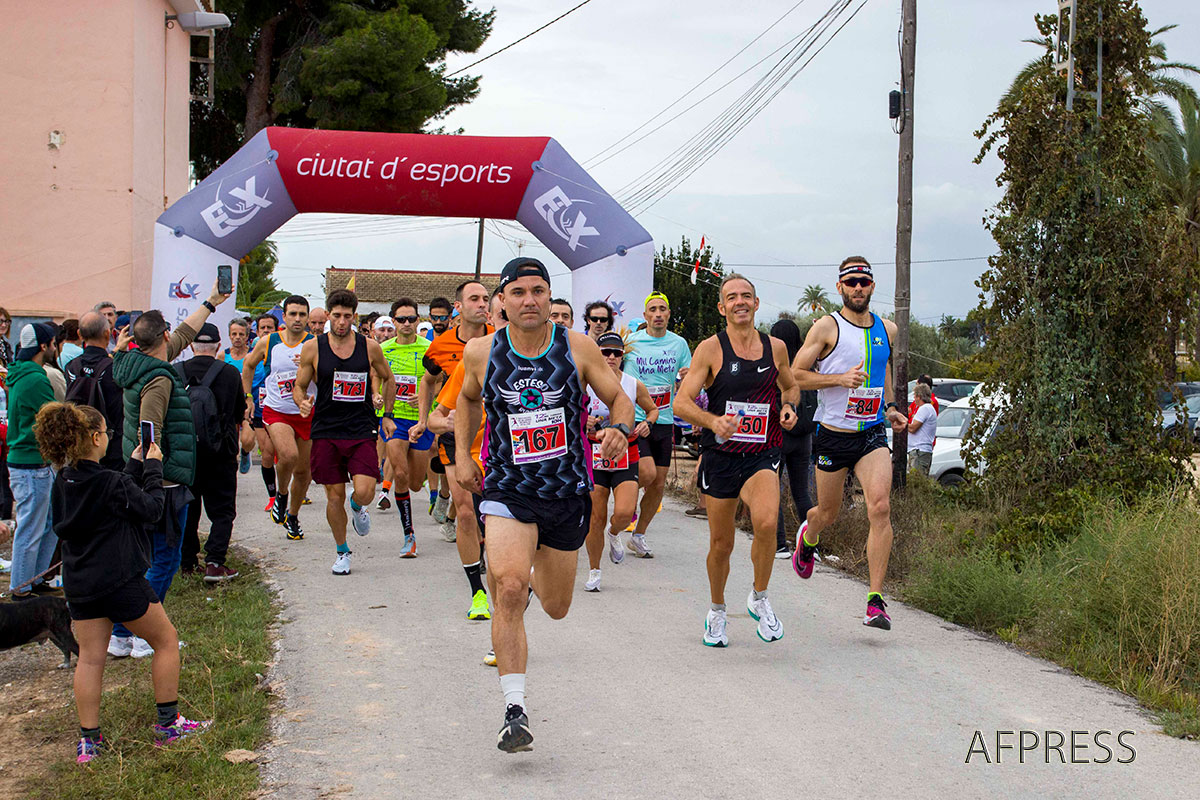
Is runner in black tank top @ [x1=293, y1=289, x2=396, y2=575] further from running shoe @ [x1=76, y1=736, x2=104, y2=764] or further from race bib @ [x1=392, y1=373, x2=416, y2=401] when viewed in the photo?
running shoe @ [x1=76, y1=736, x2=104, y2=764]

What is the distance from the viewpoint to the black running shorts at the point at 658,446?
8.92 m

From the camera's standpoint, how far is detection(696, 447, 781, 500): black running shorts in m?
6.33

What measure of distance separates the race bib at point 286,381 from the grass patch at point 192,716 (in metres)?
3.00

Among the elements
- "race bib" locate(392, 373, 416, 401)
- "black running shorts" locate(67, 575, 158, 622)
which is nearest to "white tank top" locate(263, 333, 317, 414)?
"race bib" locate(392, 373, 416, 401)

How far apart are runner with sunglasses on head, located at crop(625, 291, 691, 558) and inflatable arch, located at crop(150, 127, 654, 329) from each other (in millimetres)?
4639

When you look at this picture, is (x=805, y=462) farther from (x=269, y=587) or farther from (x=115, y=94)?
(x=115, y=94)

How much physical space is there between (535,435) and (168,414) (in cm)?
307

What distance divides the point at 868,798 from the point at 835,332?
11.5 feet

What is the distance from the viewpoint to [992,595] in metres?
7.11

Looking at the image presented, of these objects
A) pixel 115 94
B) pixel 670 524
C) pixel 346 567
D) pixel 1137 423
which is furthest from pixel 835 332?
pixel 115 94

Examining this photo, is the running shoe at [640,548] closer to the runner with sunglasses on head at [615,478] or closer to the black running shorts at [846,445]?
the runner with sunglasses on head at [615,478]

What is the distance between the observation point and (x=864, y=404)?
6785 mm

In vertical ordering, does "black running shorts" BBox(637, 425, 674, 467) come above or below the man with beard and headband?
below

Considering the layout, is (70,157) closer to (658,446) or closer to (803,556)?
(658,446)
